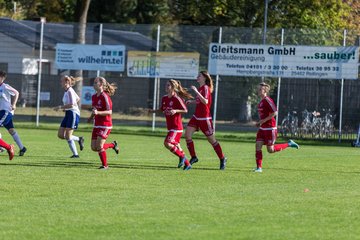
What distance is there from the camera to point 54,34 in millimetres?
37281

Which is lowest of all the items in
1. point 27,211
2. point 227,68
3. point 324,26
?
point 27,211

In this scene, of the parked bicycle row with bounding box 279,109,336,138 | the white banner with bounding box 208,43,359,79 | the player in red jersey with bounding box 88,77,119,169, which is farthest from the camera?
the parked bicycle row with bounding box 279,109,336,138

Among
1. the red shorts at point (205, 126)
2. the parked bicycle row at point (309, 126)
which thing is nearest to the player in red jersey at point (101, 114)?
the red shorts at point (205, 126)

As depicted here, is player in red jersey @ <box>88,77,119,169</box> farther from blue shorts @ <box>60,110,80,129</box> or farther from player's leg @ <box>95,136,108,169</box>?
blue shorts @ <box>60,110,80,129</box>

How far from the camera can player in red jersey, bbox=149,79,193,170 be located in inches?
730

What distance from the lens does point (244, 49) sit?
3331 cm

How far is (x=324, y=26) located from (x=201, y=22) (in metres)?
7.37

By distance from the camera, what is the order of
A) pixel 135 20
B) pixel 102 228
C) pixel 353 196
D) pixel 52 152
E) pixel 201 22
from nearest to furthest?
pixel 102 228
pixel 353 196
pixel 52 152
pixel 201 22
pixel 135 20

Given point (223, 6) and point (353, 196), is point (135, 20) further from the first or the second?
point (353, 196)

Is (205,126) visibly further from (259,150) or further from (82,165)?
(82,165)

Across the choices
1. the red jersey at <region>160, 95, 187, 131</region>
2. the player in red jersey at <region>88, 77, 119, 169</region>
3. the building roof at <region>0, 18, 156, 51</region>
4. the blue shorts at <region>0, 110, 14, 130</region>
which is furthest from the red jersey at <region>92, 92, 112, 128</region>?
the building roof at <region>0, 18, 156, 51</region>

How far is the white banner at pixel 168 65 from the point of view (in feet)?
112

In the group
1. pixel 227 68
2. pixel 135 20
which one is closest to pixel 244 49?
pixel 227 68

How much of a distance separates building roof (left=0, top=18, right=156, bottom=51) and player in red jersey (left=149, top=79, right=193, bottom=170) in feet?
57.9
